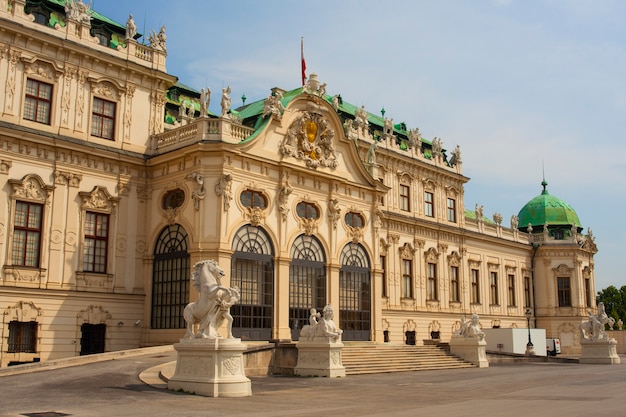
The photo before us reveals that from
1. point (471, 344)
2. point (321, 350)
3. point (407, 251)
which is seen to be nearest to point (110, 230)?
point (321, 350)

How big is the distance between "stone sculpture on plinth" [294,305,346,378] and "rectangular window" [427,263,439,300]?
876 inches

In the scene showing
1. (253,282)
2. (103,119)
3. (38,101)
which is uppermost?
(38,101)

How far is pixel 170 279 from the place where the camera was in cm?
3059

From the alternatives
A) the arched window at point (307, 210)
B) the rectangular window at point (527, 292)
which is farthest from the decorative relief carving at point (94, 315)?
the rectangular window at point (527, 292)

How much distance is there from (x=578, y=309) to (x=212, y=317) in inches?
1830

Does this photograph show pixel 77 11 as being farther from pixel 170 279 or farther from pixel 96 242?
pixel 170 279

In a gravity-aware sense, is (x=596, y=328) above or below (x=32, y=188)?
below

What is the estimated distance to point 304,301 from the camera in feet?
108

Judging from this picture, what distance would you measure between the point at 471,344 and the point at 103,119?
20.9 m

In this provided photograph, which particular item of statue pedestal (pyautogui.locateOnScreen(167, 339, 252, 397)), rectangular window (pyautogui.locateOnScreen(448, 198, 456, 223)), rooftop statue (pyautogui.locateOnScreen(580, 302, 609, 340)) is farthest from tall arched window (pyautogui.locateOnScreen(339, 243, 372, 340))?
statue pedestal (pyautogui.locateOnScreen(167, 339, 252, 397))

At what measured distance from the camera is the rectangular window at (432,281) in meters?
47.5

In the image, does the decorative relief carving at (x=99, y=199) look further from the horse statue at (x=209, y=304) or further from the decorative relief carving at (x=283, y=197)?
the horse statue at (x=209, y=304)

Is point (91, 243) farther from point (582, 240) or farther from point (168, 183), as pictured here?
point (582, 240)

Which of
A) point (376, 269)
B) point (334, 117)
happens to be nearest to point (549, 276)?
point (376, 269)
